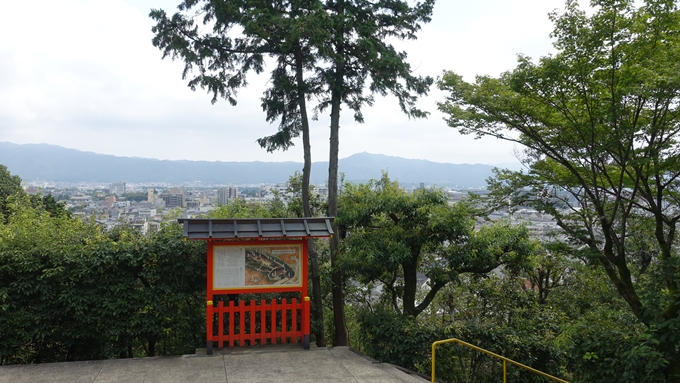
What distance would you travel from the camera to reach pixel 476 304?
10.4 meters

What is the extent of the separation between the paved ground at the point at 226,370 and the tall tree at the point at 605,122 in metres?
3.59

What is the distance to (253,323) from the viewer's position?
7.77 meters

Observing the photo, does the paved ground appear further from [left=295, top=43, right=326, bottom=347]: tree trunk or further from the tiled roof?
the tiled roof

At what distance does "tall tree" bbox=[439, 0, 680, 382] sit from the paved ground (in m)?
3.59

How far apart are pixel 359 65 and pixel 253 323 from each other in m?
5.78

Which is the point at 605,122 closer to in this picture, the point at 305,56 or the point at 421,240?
the point at 421,240

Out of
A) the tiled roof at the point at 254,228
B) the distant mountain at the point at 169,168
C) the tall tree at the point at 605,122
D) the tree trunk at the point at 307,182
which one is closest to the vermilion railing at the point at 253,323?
the tree trunk at the point at 307,182

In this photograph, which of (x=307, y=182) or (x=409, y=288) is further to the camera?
(x=307, y=182)

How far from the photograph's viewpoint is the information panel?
768 centimetres

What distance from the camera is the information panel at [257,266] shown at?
768 centimetres

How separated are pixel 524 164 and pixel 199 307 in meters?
6.63

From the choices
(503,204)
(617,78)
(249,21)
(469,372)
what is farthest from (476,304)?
(249,21)

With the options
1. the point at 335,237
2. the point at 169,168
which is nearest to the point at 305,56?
the point at 335,237

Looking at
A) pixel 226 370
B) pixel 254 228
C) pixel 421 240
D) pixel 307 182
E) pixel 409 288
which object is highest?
pixel 307 182
